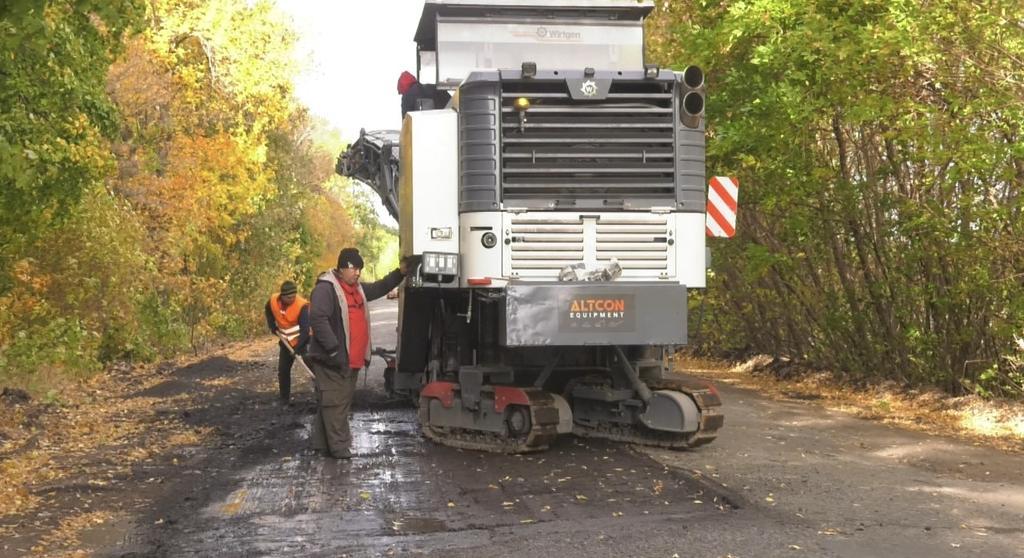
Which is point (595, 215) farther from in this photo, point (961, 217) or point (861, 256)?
point (861, 256)

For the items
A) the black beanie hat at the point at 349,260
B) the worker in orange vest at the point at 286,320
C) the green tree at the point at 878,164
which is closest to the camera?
the black beanie hat at the point at 349,260

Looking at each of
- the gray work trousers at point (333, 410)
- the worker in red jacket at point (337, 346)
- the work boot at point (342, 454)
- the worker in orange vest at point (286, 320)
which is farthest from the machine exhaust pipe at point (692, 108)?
the worker in orange vest at point (286, 320)

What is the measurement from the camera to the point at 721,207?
10.9 m

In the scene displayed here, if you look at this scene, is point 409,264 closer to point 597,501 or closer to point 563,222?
point 563,222

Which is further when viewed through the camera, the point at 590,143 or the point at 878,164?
the point at 878,164

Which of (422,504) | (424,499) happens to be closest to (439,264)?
(424,499)

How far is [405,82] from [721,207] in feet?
10.9

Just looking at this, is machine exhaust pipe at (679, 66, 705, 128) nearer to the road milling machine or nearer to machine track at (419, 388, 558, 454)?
the road milling machine

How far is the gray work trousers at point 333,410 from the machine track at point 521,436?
38.3 inches

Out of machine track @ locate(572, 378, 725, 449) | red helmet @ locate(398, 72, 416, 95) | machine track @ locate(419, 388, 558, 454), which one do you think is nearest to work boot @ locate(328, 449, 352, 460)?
machine track @ locate(419, 388, 558, 454)

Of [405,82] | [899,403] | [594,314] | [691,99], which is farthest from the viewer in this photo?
[899,403]

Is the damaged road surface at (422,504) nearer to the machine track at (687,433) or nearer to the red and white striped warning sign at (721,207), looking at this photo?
the machine track at (687,433)

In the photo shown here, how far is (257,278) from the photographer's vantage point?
120ft

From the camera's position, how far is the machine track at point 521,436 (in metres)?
10.2
